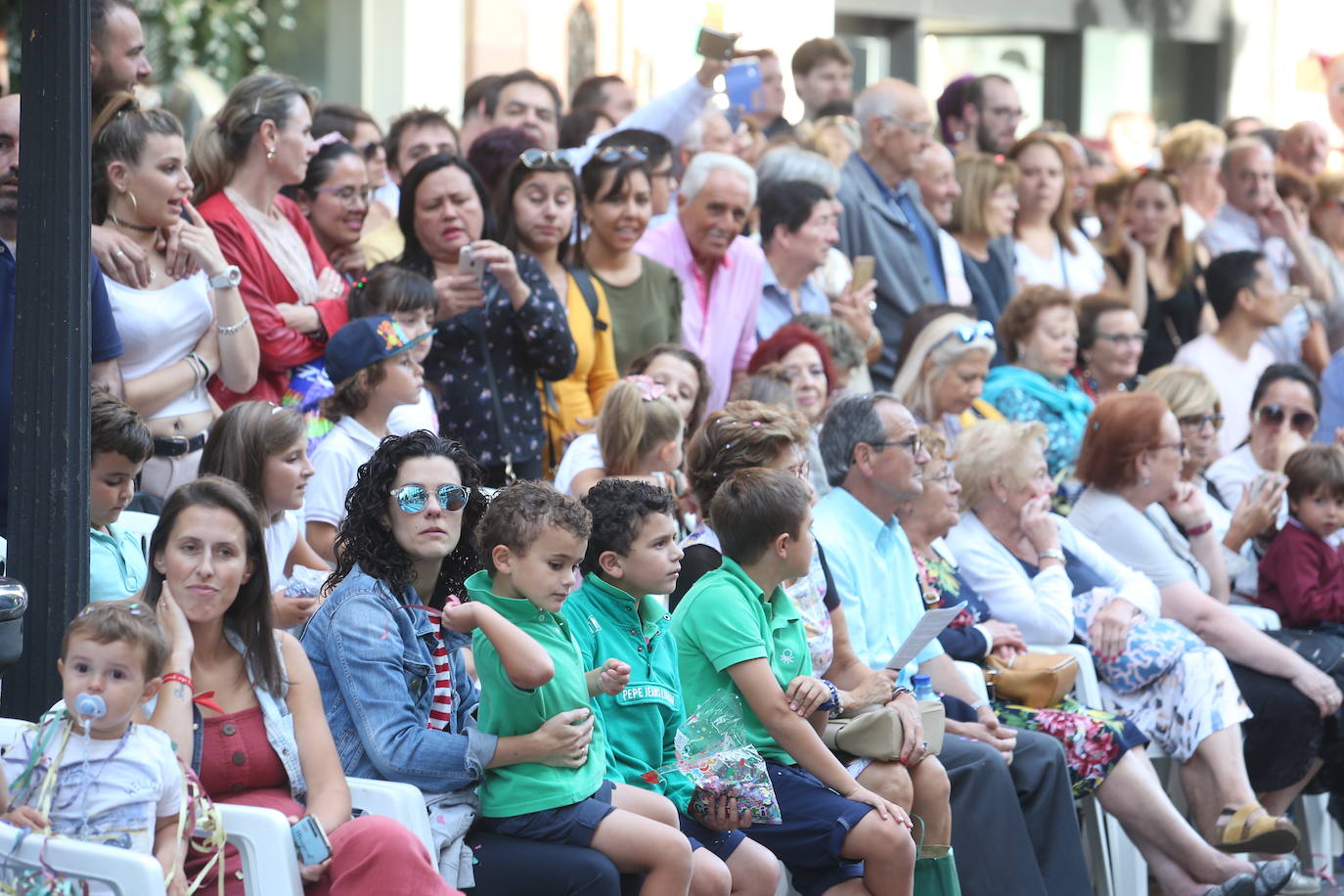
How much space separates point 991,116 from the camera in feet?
30.5

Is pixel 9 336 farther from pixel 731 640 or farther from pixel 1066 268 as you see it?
pixel 1066 268

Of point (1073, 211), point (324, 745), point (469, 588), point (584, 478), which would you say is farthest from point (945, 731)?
point (1073, 211)

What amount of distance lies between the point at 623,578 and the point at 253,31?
8.26 metres

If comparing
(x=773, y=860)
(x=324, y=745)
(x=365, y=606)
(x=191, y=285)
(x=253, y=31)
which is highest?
(x=253, y=31)

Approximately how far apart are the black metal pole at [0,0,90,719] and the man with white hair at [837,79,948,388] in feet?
15.3

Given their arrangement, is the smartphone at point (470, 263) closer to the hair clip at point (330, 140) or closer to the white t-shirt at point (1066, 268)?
the hair clip at point (330, 140)

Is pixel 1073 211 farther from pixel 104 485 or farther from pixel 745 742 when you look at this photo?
pixel 104 485

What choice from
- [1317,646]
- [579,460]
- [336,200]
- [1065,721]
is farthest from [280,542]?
[1317,646]

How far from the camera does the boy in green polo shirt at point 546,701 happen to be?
12.1 ft

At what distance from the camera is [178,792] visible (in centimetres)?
316

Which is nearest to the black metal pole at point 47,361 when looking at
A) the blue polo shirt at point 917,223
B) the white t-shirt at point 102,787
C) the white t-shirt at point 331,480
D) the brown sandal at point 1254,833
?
the white t-shirt at point 102,787

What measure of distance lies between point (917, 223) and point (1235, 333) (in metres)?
1.70

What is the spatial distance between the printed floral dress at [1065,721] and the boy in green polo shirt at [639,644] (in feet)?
4.49

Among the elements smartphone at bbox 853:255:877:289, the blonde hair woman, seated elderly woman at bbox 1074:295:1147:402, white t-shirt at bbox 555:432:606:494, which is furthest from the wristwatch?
seated elderly woman at bbox 1074:295:1147:402
